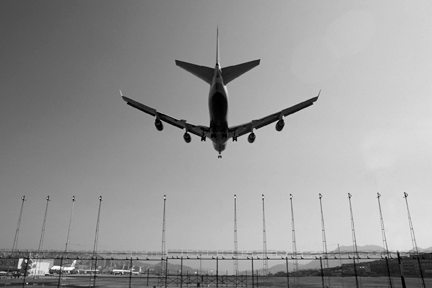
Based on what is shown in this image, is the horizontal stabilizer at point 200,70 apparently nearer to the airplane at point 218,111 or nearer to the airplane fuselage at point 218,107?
the airplane at point 218,111

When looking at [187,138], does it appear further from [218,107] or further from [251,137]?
[251,137]

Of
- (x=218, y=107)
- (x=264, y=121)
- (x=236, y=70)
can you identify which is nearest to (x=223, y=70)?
(x=236, y=70)

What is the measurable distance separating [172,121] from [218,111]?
5.70 meters

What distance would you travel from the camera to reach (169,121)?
32031 mm

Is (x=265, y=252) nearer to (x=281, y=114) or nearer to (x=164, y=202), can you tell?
(x=164, y=202)

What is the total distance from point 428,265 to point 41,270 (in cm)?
13358

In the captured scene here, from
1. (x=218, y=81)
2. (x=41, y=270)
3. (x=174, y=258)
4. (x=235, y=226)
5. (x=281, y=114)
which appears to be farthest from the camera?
(x=41, y=270)

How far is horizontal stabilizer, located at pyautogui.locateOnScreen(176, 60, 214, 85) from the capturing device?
1160 inches

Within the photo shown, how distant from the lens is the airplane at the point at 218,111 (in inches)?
1137

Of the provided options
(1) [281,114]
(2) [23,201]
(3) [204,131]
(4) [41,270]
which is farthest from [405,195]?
(4) [41,270]

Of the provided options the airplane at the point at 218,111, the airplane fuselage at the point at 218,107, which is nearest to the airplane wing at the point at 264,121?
the airplane at the point at 218,111

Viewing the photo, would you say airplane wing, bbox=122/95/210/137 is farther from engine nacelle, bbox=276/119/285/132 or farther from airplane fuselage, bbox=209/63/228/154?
engine nacelle, bbox=276/119/285/132

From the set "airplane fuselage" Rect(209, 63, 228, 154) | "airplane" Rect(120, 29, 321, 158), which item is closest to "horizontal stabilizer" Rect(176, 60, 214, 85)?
"airplane" Rect(120, 29, 321, 158)

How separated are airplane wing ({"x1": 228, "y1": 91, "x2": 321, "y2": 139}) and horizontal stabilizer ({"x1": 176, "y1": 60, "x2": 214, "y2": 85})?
6.54 metres
